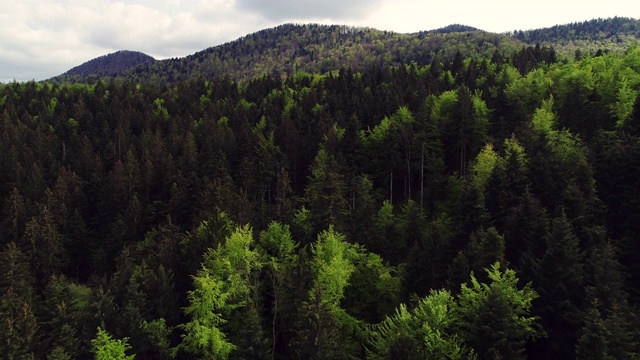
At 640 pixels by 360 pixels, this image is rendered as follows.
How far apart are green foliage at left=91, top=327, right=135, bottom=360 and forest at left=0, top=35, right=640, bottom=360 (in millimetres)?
154

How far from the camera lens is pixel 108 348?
32.5 m

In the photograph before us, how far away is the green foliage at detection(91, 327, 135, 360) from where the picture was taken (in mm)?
32031

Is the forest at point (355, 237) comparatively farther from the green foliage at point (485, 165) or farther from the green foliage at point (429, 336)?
the green foliage at point (485, 165)

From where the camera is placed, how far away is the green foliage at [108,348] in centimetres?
3203

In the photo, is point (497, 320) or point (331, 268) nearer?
point (497, 320)

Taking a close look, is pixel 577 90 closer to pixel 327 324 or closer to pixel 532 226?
pixel 532 226

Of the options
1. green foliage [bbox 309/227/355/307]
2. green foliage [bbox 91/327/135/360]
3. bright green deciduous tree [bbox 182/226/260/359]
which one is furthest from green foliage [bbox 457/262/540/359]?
green foliage [bbox 91/327/135/360]

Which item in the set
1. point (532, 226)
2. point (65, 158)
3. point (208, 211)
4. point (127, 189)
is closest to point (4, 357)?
point (208, 211)

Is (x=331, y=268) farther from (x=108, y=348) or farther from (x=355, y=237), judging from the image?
(x=108, y=348)

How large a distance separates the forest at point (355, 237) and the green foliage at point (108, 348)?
15 centimetres

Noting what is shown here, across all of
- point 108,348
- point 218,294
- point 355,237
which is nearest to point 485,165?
point 355,237

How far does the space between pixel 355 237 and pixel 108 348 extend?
92.7ft

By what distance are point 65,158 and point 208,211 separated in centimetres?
5752

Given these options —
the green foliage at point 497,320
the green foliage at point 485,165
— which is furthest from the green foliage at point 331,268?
the green foliage at point 485,165
